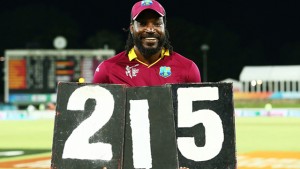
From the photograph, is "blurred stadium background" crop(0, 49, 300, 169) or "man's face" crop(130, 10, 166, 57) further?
"blurred stadium background" crop(0, 49, 300, 169)

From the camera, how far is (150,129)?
13.2 feet

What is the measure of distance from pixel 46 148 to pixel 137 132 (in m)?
13.6

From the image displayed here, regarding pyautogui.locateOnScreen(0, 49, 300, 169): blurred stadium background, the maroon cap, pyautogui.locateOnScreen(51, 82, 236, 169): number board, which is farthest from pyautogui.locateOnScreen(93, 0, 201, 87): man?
pyautogui.locateOnScreen(0, 49, 300, 169): blurred stadium background

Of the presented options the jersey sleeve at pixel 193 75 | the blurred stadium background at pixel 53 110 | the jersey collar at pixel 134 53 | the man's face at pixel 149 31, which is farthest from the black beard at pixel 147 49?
the blurred stadium background at pixel 53 110

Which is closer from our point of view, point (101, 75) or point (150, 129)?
point (150, 129)

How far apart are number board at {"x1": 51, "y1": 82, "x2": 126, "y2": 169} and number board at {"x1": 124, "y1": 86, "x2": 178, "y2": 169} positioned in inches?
2.2

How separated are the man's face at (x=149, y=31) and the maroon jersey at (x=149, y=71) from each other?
0.17 meters

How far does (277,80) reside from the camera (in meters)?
63.8

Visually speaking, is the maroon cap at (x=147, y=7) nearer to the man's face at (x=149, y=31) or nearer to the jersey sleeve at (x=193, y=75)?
the man's face at (x=149, y=31)

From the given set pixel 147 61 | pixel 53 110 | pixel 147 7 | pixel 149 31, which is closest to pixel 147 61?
pixel 147 61

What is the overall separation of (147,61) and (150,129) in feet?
1.79

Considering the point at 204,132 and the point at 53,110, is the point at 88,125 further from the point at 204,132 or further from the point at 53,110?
the point at 53,110

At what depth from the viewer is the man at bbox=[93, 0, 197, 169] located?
4.20 metres

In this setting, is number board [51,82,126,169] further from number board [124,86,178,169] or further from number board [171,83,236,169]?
number board [171,83,236,169]
